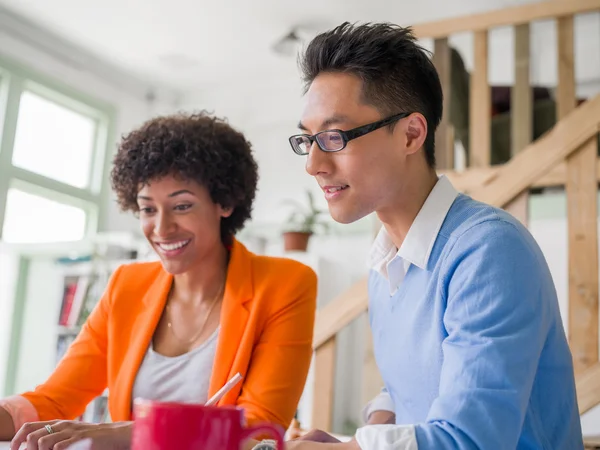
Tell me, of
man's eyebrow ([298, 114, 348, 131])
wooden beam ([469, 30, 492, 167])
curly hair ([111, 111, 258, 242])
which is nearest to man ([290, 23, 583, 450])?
man's eyebrow ([298, 114, 348, 131])

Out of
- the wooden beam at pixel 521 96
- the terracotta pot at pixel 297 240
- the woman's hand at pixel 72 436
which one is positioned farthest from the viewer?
the terracotta pot at pixel 297 240

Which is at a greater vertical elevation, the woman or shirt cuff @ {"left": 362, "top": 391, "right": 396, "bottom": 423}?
the woman

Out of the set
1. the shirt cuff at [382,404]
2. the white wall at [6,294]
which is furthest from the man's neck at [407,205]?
the white wall at [6,294]

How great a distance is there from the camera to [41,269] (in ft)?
17.1

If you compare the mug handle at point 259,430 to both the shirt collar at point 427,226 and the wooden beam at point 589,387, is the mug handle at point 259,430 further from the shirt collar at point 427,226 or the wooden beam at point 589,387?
the wooden beam at point 589,387

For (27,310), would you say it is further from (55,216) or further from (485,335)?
(485,335)

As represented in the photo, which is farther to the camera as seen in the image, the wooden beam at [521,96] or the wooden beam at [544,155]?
the wooden beam at [521,96]

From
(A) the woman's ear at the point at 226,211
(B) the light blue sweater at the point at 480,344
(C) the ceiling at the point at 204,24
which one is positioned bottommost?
(B) the light blue sweater at the point at 480,344

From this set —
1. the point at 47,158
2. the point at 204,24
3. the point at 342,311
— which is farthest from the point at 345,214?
the point at 47,158

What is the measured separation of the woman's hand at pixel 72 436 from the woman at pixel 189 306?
1.18ft

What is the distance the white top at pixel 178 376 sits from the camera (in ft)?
4.58

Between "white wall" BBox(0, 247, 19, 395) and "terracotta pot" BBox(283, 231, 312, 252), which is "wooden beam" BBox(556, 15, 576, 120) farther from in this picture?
"white wall" BBox(0, 247, 19, 395)

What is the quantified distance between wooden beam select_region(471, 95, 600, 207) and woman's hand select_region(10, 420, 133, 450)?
1.70 metres

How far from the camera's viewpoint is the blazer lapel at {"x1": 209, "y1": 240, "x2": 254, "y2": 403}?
136 centimetres
